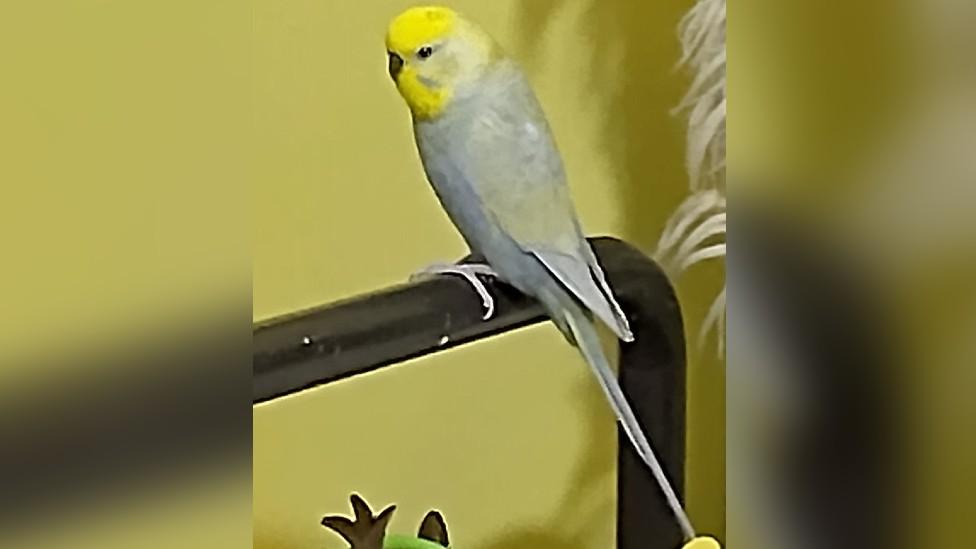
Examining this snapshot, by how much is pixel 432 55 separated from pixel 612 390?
236 mm

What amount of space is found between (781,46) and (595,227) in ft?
0.55

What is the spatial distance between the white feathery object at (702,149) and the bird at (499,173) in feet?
0.24

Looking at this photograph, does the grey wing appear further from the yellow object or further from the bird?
the yellow object

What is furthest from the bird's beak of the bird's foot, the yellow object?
the yellow object

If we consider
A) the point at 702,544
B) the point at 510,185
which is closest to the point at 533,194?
the point at 510,185

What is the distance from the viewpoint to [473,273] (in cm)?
66

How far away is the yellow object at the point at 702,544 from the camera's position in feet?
2.58

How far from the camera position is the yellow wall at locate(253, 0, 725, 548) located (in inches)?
22.9

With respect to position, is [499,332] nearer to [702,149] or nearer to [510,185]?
[510,185]

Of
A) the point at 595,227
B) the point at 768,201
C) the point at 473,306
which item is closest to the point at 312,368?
the point at 473,306

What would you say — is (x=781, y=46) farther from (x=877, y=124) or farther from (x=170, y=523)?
(x=170, y=523)

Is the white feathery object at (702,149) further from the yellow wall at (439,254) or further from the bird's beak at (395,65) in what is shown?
the bird's beak at (395,65)

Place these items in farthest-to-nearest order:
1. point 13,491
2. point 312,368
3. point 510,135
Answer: point 510,135 < point 312,368 < point 13,491

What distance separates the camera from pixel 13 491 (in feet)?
1.26
